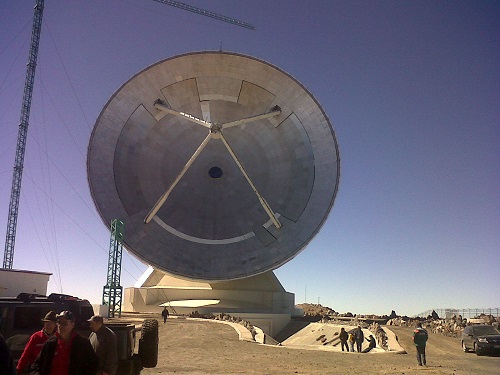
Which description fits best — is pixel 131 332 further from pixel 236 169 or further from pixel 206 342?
pixel 236 169

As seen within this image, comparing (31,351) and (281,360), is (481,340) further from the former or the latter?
(31,351)

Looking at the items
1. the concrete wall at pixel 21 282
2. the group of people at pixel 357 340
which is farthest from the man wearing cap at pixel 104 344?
the concrete wall at pixel 21 282

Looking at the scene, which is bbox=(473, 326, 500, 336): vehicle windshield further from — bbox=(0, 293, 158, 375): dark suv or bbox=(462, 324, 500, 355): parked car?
bbox=(0, 293, 158, 375): dark suv

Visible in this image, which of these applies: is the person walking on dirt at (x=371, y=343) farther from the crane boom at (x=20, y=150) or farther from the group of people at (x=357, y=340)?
the crane boom at (x=20, y=150)

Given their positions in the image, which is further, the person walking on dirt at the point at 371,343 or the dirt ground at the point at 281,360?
the person walking on dirt at the point at 371,343

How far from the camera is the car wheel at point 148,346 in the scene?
805 cm

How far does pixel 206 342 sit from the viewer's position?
22.2 meters

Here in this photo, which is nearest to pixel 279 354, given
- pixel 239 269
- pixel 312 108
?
pixel 239 269

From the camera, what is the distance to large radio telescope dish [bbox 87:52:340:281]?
3644 centimetres

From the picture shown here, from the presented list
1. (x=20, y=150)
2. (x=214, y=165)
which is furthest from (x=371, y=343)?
(x=20, y=150)

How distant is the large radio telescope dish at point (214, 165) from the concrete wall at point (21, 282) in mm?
6495

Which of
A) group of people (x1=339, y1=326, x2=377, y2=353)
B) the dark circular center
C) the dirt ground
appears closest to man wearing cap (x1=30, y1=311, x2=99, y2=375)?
the dirt ground

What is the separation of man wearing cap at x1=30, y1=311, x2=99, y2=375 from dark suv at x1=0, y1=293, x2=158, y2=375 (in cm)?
202

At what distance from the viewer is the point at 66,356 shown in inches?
219
